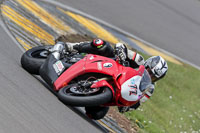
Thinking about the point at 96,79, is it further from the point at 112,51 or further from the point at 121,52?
the point at 112,51

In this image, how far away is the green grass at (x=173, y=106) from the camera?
917cm

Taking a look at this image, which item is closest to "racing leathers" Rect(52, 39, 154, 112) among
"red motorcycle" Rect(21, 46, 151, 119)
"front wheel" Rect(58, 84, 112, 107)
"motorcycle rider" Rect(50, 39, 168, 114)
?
"motorcycle rider" Rect(50, 39, 168, 114)

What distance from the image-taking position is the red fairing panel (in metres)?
6.33

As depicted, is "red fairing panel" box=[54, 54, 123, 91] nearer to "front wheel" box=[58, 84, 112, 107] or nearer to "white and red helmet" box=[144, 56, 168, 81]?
"front wheel" box=[58, 84, 112, 107]

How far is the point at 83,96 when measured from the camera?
5.95 metres

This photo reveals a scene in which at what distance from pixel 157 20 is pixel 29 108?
10.6 metres

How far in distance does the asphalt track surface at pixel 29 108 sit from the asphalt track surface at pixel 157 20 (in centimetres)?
723

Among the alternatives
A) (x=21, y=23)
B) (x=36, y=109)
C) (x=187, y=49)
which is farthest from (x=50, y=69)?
(x=187, y=49)

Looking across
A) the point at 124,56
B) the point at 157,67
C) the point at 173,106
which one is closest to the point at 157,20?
the point at 173,106

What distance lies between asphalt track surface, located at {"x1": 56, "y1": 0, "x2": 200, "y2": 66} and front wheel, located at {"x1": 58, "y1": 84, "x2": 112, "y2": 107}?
24.8 feet

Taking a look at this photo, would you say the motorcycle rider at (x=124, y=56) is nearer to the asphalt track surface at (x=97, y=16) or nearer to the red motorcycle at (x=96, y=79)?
the red motorcycle at (x=96, y=79)

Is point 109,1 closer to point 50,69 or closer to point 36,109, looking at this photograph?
point 50,69

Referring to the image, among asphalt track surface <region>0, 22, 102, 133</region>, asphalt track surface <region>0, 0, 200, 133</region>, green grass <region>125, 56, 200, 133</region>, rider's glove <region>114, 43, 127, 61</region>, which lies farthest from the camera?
green grass <region>125, 56, 200, 133</region>

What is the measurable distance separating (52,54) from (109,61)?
1.00m
